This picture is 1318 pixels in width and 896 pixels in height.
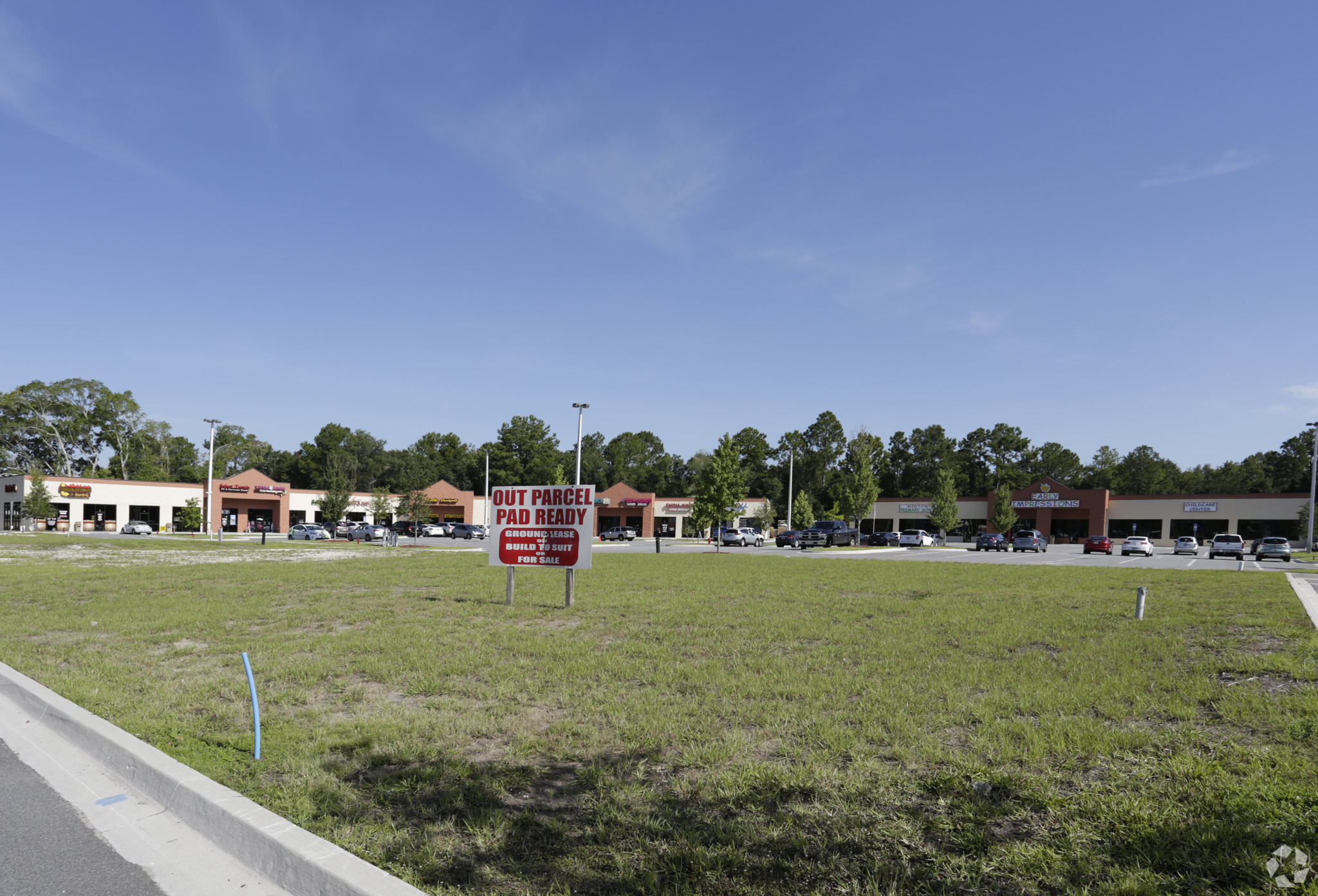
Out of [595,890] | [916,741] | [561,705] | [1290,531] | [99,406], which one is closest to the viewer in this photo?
[595,890]

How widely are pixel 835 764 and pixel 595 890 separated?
7.28 feet

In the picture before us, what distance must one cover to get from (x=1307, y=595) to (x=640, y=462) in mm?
113415

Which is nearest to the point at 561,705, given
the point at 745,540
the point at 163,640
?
the point at 163,640

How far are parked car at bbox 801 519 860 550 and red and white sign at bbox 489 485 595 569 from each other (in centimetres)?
3543

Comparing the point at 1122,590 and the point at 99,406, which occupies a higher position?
the point at 99,406

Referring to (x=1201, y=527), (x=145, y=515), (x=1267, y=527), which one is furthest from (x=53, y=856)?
(x=1267, y=527)

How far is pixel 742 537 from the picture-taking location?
54.0 m

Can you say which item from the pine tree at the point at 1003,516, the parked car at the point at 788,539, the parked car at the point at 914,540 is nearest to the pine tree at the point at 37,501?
the parked car at the point at 788,539

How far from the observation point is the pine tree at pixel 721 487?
41.8m

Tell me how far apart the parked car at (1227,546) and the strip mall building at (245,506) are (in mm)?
35236

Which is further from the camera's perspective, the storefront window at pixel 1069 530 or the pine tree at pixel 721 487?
the storefront window at pixel 1069 530

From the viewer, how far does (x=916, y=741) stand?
5.56 metres

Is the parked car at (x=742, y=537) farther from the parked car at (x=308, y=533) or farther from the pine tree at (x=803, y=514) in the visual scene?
the parked car at (x=308, y=533)

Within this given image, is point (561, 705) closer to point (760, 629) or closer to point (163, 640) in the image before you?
point (760, 629)
